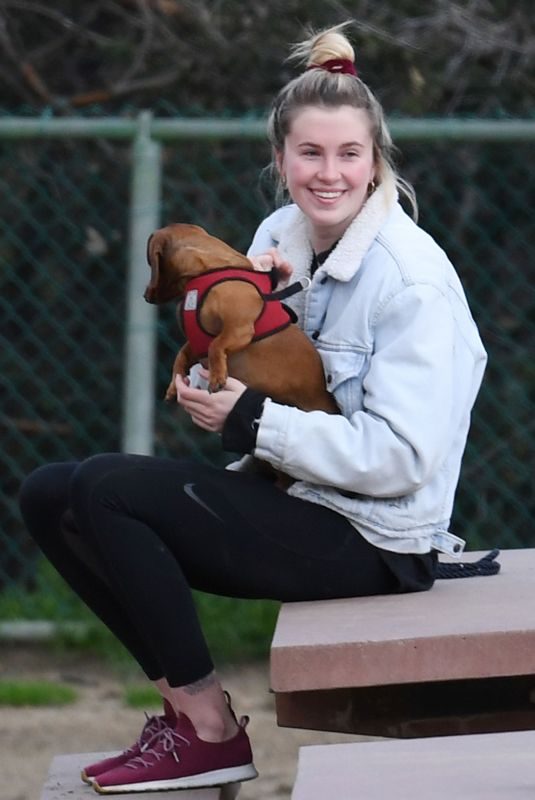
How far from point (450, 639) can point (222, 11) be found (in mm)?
3178

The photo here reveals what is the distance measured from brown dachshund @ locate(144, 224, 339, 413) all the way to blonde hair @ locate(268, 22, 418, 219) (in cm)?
29

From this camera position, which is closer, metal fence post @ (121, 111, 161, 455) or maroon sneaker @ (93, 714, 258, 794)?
maroon sneaker @ (93, 714, 258, 794)

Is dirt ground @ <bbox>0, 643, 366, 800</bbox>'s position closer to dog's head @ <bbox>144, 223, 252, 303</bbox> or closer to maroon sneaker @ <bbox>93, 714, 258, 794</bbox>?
maroon sneaker @ <bbox>93, 714, 258, 794</bbox>

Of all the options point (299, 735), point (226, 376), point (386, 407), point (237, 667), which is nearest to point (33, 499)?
point (226, 376)

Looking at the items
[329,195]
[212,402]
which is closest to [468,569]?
[212,402]

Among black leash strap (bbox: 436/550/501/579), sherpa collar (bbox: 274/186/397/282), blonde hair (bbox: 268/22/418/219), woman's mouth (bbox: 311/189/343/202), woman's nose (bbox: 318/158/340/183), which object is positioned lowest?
black leash strap (bbox: 436/550/501/579)

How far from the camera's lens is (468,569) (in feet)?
9.62

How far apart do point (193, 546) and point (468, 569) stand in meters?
0.61

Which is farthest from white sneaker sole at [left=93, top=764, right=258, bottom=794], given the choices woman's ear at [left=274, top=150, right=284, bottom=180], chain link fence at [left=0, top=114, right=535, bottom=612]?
chain link fence at [left=0, top=114, right=535, bottom=612]

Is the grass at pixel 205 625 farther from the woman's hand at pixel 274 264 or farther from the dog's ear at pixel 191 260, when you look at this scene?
the dog's ear at pixel 191 260

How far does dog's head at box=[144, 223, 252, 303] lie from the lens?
8.82ft

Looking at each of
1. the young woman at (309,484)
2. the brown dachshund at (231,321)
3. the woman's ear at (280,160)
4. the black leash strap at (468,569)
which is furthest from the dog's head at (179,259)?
the black leash strap at (468,569)

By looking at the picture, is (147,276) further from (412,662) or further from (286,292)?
(412,662)

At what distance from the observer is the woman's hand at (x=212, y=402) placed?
2.63 m
